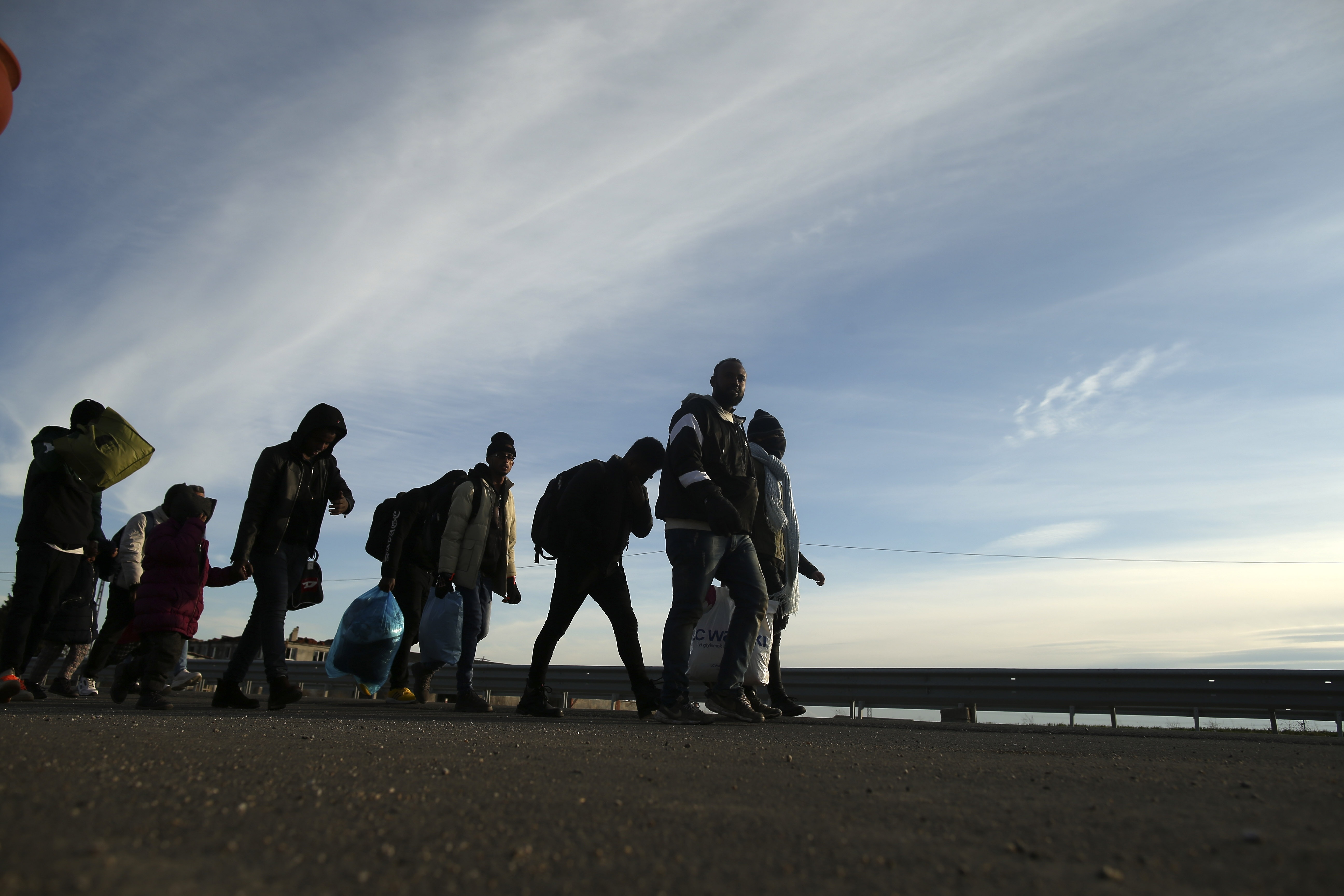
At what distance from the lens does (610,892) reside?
1512 millimetres

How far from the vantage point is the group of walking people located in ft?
18.9

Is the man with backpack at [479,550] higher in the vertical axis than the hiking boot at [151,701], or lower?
higher

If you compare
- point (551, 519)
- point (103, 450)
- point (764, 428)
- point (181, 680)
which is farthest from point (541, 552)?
point (181, 680)

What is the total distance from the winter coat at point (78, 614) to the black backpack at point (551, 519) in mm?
3710

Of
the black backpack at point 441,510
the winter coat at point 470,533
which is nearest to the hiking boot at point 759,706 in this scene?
the winter coat at point 470,533

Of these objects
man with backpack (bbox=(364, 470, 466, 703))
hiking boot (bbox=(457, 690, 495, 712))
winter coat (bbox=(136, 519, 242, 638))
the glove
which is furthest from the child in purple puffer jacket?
the glove

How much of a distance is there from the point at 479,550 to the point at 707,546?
105 inches

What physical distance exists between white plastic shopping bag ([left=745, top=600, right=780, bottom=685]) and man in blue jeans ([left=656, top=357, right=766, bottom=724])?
32.7 inches

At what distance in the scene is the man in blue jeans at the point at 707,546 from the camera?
5.64 meters

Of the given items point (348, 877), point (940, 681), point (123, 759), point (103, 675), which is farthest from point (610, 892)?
point (103, 675)

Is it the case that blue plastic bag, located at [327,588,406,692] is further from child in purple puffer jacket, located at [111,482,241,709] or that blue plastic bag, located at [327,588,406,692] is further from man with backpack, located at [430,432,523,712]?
child in purple puffer jacket, located at [111,482,241,709]

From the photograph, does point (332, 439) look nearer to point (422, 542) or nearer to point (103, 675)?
point (422, 542)

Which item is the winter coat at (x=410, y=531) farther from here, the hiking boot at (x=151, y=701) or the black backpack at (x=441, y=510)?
the hiking boot at (x=151, y=701)

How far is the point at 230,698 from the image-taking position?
6043 millimetres
